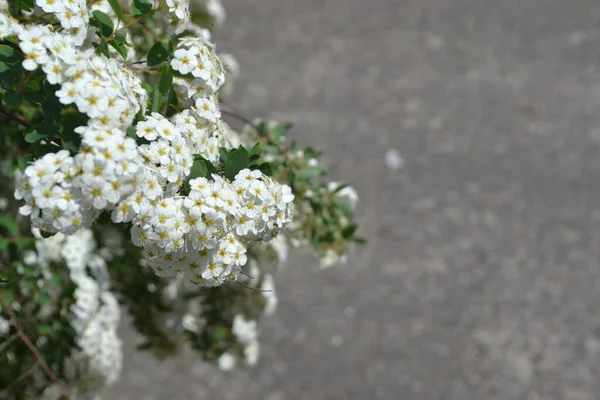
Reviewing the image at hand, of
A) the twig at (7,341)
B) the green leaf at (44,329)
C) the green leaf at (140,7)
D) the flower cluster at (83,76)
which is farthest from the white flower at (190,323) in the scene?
the flower cluster at (83,76)

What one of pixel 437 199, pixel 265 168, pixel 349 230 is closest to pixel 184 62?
pixel 265 168

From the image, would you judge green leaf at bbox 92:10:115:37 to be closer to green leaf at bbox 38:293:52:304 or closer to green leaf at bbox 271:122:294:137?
green leaf at bbox 271:122:294:137

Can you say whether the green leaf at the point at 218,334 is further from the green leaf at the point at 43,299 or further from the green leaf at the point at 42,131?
the green leaf at the point at 42,131

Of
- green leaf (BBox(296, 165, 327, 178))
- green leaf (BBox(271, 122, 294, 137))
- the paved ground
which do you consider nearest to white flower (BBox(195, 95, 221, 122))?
green leaf (BBox(296, 165, 327, 178))

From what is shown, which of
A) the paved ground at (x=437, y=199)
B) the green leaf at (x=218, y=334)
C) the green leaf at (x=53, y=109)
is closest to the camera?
the green leaf at (x=53, y=109)

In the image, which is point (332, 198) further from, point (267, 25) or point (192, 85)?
point (267, 25)

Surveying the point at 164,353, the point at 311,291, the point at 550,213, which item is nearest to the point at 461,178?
the point at 550,213

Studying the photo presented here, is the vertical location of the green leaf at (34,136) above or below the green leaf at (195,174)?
below
